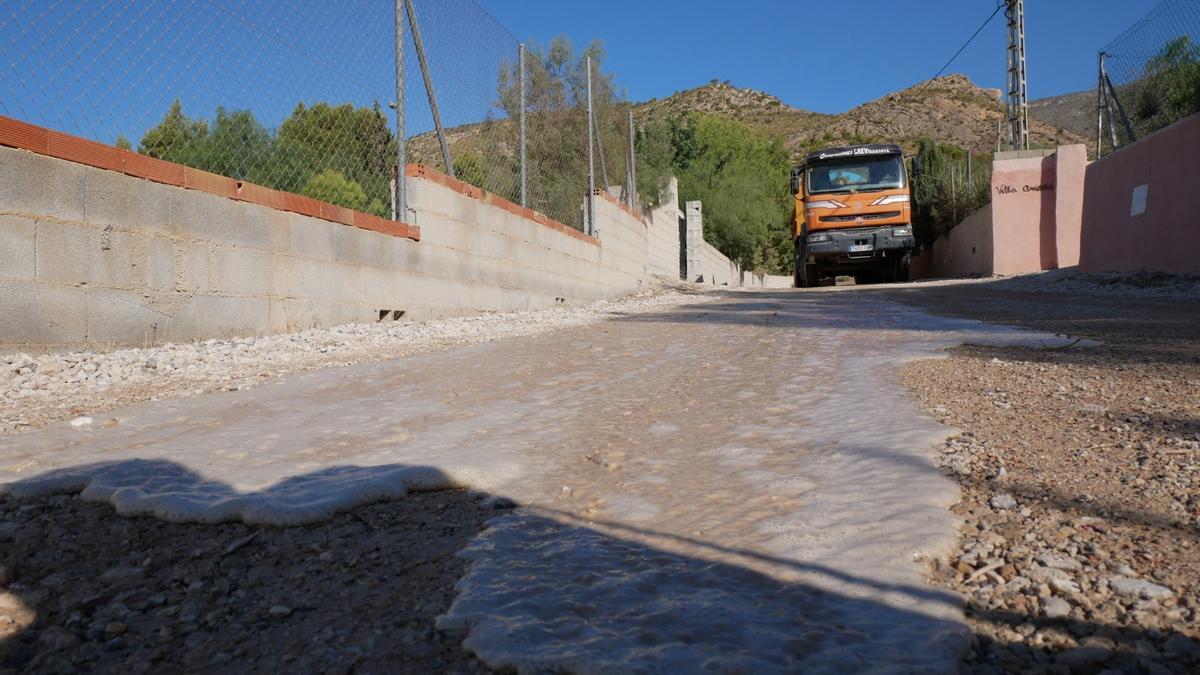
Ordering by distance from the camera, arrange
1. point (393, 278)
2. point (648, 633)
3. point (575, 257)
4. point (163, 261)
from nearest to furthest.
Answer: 1. point (648, 633)
2. point (163, 261)
3. point (393, 278)
4. point (575, 257)

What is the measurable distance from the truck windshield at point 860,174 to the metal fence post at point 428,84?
10.1 metres

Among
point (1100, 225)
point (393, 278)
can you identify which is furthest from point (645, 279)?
point (393, 278)

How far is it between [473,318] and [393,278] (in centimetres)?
131

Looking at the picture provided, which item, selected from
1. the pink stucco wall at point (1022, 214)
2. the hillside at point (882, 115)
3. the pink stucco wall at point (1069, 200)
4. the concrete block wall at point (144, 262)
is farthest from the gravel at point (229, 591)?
the hillside at point (882, 115)

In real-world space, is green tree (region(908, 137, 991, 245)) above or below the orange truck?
above

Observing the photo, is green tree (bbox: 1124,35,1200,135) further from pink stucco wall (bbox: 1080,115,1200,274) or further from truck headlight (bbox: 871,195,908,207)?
truck headlight (bbox: 871,195,908,207)

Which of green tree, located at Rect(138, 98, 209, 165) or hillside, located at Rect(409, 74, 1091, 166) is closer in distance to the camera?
green tree, located at Rect(138, 98, 209, 165)

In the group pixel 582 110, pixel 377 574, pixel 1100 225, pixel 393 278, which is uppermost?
pixel 582 110

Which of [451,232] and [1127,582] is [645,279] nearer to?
[451,232]

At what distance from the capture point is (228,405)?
12.1 ft

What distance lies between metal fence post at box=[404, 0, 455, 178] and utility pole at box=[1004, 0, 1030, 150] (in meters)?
15.5

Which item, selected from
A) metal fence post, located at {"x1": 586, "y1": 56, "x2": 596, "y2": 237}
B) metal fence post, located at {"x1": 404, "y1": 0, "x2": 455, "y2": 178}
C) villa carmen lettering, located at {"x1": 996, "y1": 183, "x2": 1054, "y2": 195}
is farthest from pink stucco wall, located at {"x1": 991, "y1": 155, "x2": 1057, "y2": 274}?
metal fence post, located at {"x1": 404, "y1": 0, "x2": 455, "y2": 178}

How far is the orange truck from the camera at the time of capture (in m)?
16.6

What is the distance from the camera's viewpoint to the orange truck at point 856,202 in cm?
1659
